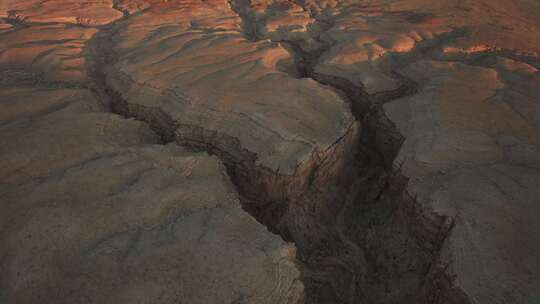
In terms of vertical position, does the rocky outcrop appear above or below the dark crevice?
above

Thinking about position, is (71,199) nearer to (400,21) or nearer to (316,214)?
(316,214)

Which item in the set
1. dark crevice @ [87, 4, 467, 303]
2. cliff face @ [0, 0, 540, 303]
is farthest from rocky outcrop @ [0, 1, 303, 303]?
dark crevice @ [87, 4, 467, 303]

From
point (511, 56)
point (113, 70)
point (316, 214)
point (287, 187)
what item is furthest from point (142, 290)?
point (511, 56)

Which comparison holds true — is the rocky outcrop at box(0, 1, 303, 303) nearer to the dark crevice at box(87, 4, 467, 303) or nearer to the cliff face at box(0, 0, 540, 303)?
the cliff face at box(0, 0, 540, 303)

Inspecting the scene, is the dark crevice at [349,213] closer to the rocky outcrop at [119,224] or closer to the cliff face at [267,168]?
the cliff face at [267,168]

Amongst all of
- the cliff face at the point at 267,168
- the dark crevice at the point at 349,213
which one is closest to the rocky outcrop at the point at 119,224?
the cliff face at the point at 267,168
